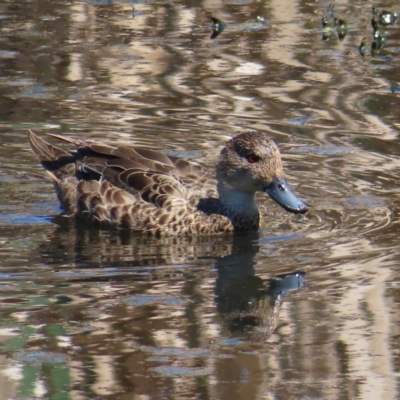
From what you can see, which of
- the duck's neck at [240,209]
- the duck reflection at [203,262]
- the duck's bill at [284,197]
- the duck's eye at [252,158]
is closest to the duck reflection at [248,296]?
the duck reflection at [203,262]

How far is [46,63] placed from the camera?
12227 millimetres

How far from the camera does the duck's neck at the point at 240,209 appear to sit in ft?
27.7

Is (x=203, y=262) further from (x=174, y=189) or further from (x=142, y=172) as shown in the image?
(x=142, y=172)

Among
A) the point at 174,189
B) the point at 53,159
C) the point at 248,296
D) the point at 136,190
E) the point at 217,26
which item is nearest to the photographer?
the point at 248,296

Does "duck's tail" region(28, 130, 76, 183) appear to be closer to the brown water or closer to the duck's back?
the duck's back

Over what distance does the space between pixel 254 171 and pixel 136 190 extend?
90 cm

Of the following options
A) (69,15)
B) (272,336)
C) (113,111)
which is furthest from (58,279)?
(69,15)

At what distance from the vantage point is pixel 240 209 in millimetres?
8469

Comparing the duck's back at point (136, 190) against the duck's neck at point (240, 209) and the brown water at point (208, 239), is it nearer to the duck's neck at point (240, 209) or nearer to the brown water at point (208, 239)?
the duck's neck at point (240, 209)

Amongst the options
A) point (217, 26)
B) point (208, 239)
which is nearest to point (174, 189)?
point (208, 239)

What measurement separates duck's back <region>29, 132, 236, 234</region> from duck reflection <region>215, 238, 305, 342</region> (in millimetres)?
775

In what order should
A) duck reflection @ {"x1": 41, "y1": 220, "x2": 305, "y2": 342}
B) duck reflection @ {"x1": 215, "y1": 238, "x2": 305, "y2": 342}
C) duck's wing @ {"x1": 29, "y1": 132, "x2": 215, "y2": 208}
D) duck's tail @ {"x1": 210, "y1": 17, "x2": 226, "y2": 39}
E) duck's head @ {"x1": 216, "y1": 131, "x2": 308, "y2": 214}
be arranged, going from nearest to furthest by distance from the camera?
duck reflection @ {"x1": 215, "y1": 238, "x2": 305, "y2": 342}, duck reflection @ {"x1": 41, "y1": 220, "x2": 305, "y2": 342}, duck's head @ {"x1": 216, "y1": 131, "x2": 308, "y2": 214}, duck's wing @ {"x1": 29, "y1": 132, "x2": 215, "y2": 208}, duck's tail @ {"x1": 210, "y1": 17, "x2": 226, "y2": 39}

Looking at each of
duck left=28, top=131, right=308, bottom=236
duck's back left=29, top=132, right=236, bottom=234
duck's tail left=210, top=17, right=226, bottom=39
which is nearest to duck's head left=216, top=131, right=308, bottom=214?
duck left=28, top=131, right=308, bottom=236

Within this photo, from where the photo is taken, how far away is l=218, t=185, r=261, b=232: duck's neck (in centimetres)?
843
